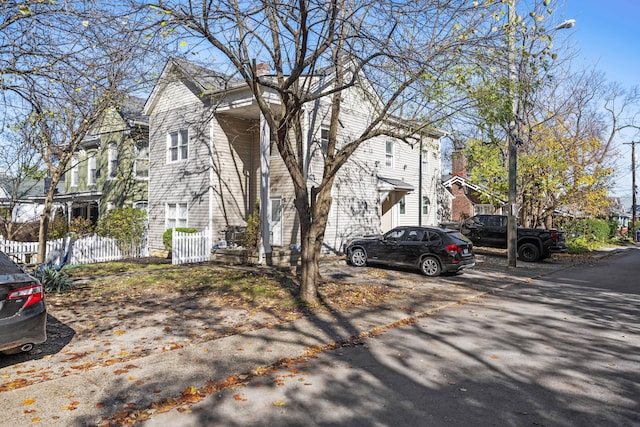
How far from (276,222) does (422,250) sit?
262 inches

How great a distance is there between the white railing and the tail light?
10.7 meters

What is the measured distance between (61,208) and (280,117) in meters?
24.6

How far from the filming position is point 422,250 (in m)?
14.0

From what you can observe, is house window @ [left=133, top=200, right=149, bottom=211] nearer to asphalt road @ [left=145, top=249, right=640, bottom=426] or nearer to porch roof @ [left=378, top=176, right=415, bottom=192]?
porch roof @ [left=378, top=176, right=415, bottom=192]

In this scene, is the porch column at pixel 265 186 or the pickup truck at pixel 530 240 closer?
the porch column at pixel 265 186

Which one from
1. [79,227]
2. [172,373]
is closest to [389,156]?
[79,227]

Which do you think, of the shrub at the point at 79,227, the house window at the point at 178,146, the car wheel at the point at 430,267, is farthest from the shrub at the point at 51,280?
the shrub at the point at 79,227

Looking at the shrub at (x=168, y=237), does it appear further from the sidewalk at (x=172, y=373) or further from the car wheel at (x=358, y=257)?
the sidewalk at (x=172, y=373)

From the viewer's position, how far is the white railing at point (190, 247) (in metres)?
16.1

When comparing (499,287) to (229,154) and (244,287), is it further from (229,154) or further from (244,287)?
(229,154)

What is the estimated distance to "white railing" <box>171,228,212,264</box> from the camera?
52.7 ft

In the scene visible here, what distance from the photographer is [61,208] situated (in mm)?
28094

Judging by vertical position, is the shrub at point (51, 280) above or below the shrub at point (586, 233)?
below

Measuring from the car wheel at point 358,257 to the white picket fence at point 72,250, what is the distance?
9967 mm
